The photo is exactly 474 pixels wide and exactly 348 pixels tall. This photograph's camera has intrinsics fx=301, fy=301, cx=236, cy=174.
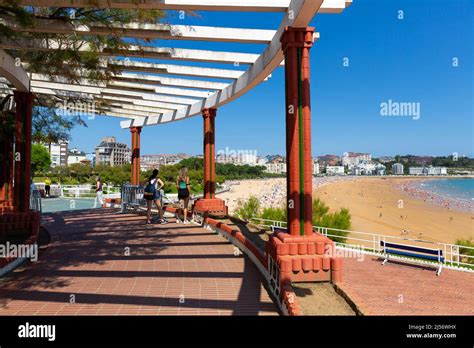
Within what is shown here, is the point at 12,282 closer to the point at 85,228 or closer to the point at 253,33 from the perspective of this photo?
the point at 85,228

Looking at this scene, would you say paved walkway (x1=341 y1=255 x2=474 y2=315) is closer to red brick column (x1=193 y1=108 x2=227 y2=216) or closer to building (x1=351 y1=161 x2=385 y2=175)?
red brick column (x1=193 y1=108 x2=227 y2=216)

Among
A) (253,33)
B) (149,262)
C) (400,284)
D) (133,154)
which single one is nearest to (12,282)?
(149,262)

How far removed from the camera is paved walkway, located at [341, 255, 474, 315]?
526cm

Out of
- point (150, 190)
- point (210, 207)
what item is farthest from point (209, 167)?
point (150, 190)

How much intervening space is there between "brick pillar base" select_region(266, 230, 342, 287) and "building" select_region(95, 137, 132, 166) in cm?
14076

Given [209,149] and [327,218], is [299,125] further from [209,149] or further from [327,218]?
[327,218]

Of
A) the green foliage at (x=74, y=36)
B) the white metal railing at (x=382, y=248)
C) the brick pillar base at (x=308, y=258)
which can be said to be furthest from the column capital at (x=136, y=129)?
the brick pillar base at (x=308, y=258)

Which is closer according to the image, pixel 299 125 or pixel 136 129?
pixel 299 125

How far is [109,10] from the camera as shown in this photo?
19.4 feet

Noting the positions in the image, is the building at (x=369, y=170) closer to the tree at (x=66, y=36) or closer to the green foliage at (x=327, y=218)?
the green foliage at (x=327, y=218)

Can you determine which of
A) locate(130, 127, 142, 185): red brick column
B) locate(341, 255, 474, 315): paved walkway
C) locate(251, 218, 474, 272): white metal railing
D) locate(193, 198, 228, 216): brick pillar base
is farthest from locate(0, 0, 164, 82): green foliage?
locate(130, 127, 142, 185): red brick column

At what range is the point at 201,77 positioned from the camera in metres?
9.01

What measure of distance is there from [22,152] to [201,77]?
528 cm
